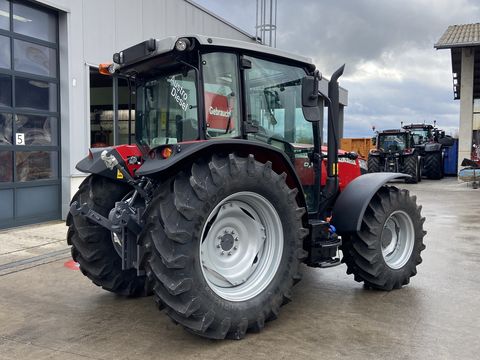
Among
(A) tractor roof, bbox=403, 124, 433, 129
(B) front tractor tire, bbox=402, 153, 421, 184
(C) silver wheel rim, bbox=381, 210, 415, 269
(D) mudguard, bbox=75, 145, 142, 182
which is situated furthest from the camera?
(A) tractor roof, bbox=403, 124, 433, 129

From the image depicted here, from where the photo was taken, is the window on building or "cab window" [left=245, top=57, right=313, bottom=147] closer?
"cab window" [left=245, top=57, right=313, bottom=147]

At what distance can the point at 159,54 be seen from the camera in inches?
148

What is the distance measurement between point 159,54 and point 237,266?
179 centimetres

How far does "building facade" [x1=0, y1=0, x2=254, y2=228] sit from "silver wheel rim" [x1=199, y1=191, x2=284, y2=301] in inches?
184

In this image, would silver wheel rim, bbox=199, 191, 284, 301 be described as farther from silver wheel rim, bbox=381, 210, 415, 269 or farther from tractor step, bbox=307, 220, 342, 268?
silver wheel rim, bbox=381, 210, 415, 269

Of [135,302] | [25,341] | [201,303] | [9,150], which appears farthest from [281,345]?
[9,150]

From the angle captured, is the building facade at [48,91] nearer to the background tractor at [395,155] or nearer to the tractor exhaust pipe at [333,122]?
the tractor exhaust pipe at [333,122]

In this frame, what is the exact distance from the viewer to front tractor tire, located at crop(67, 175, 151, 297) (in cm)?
440

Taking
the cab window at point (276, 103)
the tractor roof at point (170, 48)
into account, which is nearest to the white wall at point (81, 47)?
the tractor roof at point (170, 48)

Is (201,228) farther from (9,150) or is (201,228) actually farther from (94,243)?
(9,150)

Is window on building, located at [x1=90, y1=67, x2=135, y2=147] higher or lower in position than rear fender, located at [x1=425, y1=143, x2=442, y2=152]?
higher

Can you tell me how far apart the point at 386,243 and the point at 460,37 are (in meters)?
17.4

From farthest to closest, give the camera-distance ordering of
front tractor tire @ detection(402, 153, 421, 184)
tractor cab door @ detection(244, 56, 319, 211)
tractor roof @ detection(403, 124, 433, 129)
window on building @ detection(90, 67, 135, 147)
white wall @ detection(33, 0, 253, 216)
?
tractor roof @ detection(403, 124, 433, 129) → front tractor tire @ detection(402, 153, 421, 184) → window on building @ detection(90, 67, 135, 147) → white wall @ detection(33, 0, 253, 216) → tractor cab door @ detection(244, 56, 319, 211)

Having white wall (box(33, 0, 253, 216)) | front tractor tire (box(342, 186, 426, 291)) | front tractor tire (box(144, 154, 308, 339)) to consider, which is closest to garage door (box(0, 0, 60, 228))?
white wall (box(33, 0, 253, 216))
